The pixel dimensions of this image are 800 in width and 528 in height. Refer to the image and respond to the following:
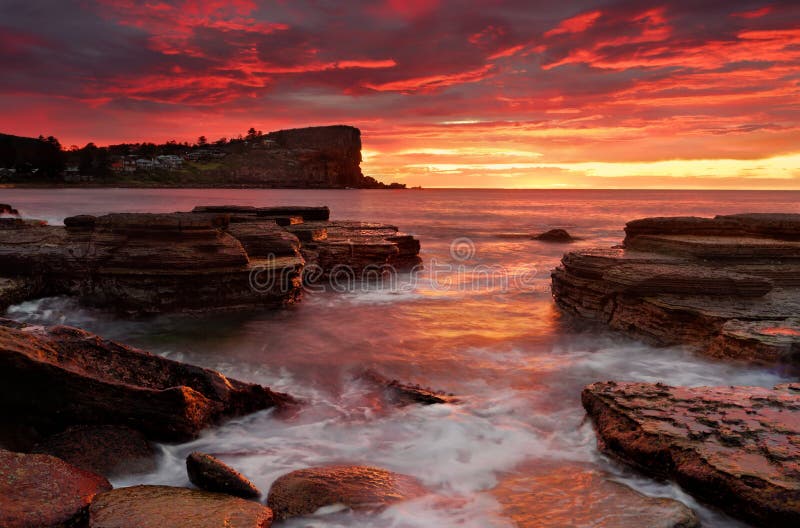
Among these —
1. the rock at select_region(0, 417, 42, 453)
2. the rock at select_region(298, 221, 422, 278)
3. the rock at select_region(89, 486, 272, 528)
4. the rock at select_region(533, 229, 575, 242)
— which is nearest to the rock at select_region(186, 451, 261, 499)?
the rock at select_region(89, 486, 272, 528)

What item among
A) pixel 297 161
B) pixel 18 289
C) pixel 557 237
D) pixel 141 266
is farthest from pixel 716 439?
pixel 297 161

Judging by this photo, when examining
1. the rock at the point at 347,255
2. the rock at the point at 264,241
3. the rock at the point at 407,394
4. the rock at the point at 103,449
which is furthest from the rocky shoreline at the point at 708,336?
the rock at the point at 264,241

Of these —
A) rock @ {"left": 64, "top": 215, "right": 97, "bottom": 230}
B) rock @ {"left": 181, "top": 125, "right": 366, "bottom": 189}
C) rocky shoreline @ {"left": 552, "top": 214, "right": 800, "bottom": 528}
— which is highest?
rock @ {"left": 181, "top": 125, "right": 366, "bottom": 189}

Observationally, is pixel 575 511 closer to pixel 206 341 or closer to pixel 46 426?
pixel 46 426

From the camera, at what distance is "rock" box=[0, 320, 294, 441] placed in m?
4.80

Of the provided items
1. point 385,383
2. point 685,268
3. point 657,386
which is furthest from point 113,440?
point 685,268

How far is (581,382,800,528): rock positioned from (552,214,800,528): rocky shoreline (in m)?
0.01

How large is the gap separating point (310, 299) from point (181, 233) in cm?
417

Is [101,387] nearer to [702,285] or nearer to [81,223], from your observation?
[81,223]

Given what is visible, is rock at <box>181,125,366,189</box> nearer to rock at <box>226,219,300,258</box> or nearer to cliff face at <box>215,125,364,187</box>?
cliff face at <box>215,125,364,187</box>

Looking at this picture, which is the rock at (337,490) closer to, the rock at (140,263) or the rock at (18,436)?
the rock at (18,436)

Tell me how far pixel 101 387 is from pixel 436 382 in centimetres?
496

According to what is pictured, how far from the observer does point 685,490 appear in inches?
175

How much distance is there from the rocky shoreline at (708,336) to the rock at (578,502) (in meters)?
0.47
